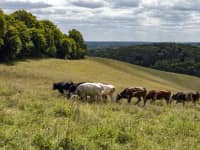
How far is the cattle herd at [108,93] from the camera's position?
22.8 m

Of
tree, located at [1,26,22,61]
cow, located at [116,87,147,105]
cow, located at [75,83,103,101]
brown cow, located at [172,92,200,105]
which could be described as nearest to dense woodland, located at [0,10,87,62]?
tree, located at [1,26,22,61]

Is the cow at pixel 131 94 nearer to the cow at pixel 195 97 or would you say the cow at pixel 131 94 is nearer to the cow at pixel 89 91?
the cow at pixel 89 91

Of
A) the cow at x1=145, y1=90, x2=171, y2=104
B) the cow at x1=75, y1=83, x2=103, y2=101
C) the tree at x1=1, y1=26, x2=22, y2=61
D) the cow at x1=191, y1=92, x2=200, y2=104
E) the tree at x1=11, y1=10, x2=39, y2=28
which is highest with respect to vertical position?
the tree at x1=11, y1=10, x2=39, y2=28

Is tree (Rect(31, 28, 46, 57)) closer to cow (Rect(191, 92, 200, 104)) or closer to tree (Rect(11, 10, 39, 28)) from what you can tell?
tree (Rect(11, 10, 39, 28))

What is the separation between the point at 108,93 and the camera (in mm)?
25141

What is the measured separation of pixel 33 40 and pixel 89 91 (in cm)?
5387

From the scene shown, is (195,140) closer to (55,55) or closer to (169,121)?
(169,121)

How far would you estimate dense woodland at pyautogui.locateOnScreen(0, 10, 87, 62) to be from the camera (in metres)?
65.0

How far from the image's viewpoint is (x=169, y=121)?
14.4 metres

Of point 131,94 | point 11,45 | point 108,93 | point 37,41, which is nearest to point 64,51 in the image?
point 37,41

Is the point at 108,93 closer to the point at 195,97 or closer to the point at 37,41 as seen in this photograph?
the point at 195,97

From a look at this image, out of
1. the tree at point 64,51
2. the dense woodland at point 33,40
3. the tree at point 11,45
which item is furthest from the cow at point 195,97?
the tree at point 64,51

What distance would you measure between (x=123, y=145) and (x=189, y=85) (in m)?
79.8

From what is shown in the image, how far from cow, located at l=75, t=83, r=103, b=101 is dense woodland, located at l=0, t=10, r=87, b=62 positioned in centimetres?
4268
